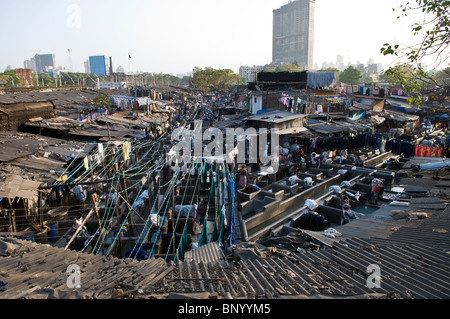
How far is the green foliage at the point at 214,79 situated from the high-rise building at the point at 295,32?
68.1 meters

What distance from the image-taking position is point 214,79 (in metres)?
74.3

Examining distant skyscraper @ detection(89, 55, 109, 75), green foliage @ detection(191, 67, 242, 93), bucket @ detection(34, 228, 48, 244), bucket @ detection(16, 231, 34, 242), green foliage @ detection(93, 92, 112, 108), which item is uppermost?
distant skyscraper @ detection(89, 55, 109, 75)

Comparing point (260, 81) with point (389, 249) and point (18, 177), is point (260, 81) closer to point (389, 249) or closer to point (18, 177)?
point (18, 177)

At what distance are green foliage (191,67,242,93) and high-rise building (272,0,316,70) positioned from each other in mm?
68105

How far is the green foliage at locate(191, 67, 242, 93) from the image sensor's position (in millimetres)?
73938

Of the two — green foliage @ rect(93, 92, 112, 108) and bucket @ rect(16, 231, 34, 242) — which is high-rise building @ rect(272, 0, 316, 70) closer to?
green foliage @ rect(93, 92, 112, 108)

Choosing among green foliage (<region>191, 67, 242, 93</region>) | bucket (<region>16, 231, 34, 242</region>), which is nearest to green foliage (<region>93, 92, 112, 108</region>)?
bucket (<region>16, 231, 34, 242</region>)

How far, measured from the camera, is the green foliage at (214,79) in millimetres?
73938

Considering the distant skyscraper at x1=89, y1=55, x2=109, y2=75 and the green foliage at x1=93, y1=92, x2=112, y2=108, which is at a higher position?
the distant skyscraper at x1=89, y1=55, x2=109, y2=75

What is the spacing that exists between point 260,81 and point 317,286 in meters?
29.2

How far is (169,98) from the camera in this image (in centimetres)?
5100

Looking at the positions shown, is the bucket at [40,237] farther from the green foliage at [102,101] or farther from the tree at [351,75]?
the tree at [351,75]

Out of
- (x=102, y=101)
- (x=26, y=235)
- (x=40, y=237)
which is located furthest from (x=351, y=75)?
(x=26, y=235)
